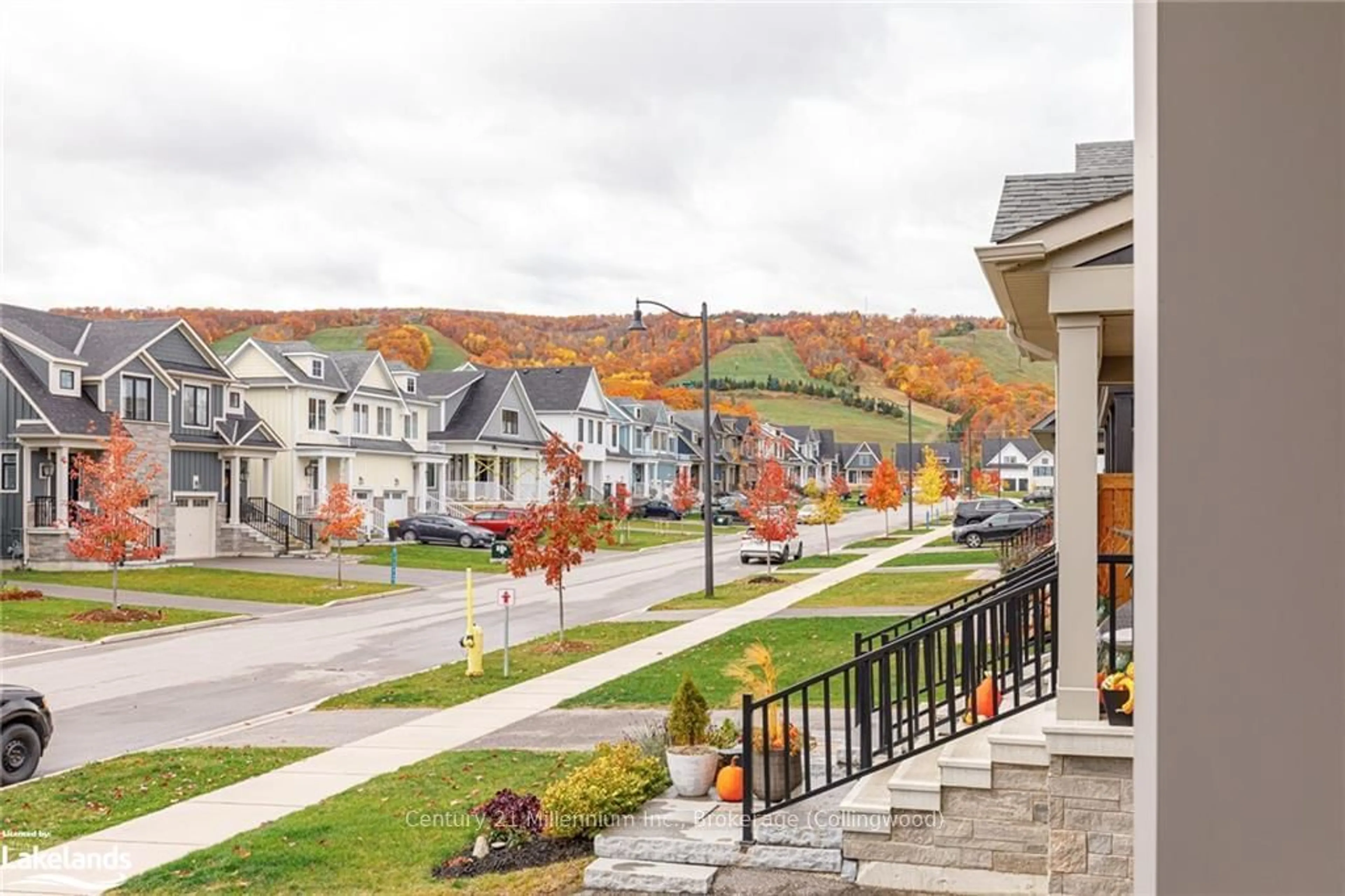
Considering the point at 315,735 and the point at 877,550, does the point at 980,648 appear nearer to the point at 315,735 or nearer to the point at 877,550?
the point at 315,735

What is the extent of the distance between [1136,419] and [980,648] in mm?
5860

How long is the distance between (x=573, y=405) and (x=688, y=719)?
163ft

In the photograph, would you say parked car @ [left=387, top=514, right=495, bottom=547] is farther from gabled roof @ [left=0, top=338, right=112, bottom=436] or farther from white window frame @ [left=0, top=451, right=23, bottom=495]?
white window frame @ [left=0, top=451, right=23, bottom=495]

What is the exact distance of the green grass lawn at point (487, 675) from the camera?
44.1 ft

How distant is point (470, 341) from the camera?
265 feet

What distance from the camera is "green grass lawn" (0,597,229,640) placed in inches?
787

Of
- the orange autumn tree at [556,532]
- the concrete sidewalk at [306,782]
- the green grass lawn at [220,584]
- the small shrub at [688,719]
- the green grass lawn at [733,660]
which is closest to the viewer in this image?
the concrete sidewalk at [306,782]

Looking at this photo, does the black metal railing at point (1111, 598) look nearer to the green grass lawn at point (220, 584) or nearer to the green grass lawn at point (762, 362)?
the green grass lawn at point (220, 584)

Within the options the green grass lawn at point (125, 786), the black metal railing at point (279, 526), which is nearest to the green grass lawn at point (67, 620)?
the green grass lawn at point (125, 786)

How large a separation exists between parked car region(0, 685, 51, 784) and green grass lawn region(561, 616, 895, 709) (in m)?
5.17

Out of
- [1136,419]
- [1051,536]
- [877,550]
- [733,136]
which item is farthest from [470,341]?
[733,136]

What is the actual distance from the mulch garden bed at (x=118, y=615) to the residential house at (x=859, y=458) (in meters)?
82.8

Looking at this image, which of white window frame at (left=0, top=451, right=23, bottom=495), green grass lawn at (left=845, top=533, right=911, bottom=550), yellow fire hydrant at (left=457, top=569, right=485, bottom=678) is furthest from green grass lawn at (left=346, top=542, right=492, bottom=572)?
yellow fire hydrant at (left=457, top=569, right=485, bottom=678)

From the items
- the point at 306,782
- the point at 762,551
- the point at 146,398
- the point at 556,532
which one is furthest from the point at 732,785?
the point at 146,398
